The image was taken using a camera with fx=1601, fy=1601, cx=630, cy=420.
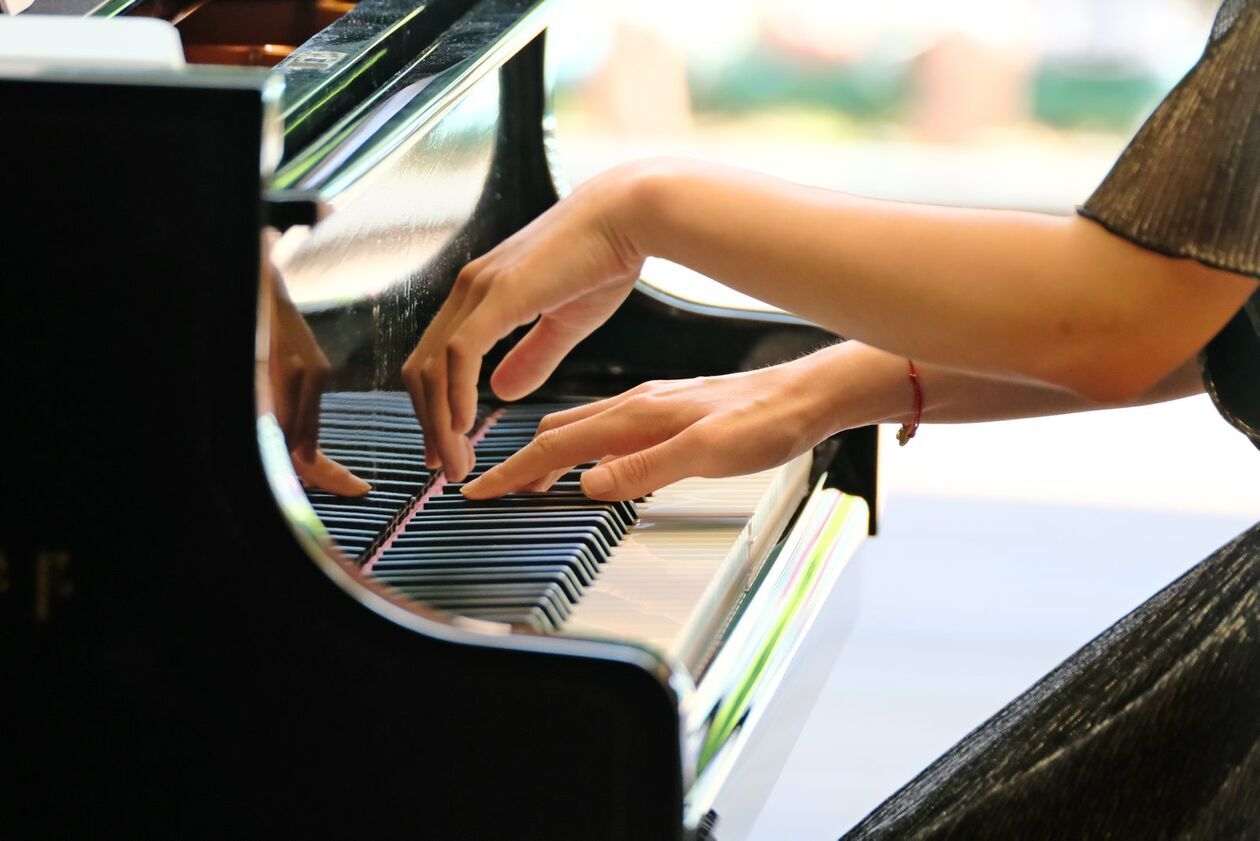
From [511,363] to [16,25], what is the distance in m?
0.43

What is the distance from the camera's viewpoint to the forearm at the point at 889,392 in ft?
4.44

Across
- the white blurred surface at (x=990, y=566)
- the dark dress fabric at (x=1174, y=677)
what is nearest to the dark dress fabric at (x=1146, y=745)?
the dark dress fabric at (x=1174, y=677)

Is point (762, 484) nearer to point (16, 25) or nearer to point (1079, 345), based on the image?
point (1079, 345)

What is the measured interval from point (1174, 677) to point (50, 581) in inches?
27.9

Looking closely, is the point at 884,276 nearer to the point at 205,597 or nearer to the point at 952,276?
the point at 952,276

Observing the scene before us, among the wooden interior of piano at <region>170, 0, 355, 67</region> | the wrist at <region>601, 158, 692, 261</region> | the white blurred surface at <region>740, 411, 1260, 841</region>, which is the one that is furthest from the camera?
the white blurred surface at <region>740, 411, 1260, 841</region>

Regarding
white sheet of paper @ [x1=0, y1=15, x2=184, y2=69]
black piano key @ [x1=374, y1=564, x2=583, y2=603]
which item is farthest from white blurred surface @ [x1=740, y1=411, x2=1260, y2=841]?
white sheet of paper @ [x1=0, y1=15, x2=184, y2=69]

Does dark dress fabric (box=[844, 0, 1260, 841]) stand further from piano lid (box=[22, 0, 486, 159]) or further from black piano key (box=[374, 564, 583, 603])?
piano lid (box=[22, 0, 486, 159])

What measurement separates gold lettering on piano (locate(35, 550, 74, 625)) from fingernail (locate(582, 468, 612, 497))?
20.4 inches

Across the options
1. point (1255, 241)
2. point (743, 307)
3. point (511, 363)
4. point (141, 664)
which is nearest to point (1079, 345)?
point (1255, 241)

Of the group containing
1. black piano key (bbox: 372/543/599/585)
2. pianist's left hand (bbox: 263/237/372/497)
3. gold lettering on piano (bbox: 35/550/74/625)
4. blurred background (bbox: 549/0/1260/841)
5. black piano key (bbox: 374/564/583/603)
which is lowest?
blurred background (bbox: 549/0/1260/841)

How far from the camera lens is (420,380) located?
1.15m

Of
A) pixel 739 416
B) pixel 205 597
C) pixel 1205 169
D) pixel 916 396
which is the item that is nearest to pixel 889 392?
pixel 916 396

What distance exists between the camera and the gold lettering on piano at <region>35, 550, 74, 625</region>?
0.92 meters
